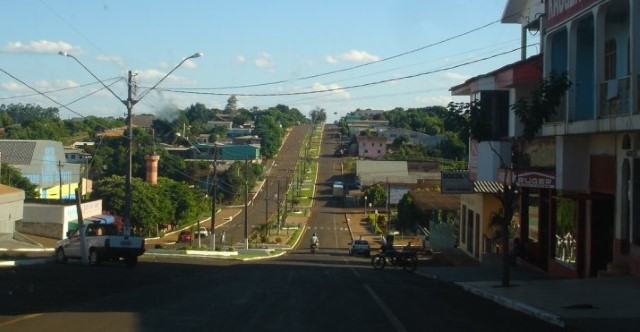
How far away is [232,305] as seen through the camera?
15977 mm

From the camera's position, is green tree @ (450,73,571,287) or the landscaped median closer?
green tree @ (450,73,571,287)

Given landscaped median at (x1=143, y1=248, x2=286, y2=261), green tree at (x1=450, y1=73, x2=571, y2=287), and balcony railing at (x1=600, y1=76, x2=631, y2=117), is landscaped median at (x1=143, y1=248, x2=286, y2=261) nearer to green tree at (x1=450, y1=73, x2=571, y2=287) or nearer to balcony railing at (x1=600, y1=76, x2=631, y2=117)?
green tree at (x1=450, y1=73, x2=571, y2=287)

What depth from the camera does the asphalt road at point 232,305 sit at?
13.0 meters

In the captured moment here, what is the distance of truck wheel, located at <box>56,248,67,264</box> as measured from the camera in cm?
3017

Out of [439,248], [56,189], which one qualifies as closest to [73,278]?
[439,248]

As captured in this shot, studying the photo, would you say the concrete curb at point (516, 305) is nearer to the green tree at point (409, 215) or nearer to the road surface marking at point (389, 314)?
the road surface marking at point (389, 314)

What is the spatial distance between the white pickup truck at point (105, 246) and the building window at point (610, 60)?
16.2m

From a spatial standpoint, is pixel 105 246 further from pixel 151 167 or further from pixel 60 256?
pixel 151 167

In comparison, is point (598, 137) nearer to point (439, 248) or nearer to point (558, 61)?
point (558, 61)

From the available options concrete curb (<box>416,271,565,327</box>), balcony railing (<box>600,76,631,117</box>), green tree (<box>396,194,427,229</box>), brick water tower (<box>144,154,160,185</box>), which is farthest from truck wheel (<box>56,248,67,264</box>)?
green tree (<box>396,194,427,229</box>)

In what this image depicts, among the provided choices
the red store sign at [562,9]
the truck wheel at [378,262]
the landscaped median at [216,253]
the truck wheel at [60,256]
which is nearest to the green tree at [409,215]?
the landscaped median at [216,253]

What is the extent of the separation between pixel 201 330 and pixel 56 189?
82.4m

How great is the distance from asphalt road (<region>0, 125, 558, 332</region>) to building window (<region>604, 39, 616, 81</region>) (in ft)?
24.2

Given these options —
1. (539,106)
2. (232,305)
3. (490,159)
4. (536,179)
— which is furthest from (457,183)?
(232,305)
